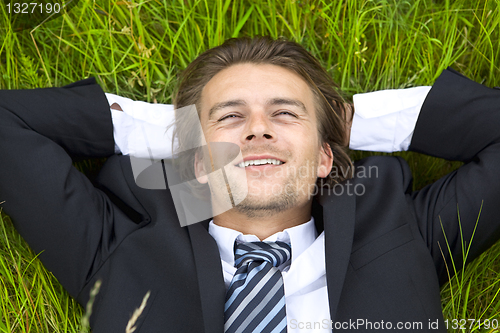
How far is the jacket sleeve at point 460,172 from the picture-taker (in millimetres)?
2346

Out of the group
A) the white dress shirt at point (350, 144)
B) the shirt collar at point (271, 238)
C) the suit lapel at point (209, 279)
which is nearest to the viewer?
the suit lapel at point (209, 279)

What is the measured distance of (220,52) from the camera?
281 cm

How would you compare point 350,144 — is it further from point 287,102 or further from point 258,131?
point 258,131

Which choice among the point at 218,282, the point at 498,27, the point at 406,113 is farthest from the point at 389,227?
the point at 498,27

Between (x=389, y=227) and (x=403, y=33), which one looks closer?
(x=389, y=227)

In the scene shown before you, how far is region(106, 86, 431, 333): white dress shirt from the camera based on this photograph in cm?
228

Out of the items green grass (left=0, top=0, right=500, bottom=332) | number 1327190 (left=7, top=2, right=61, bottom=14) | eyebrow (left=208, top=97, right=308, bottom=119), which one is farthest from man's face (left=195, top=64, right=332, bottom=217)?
number 1327190 (left=7, top=2, right=61, bottom=14)

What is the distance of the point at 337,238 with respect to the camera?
2.31m

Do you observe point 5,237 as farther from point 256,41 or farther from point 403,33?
point 403,33

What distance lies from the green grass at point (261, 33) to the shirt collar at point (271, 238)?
0.91 metres

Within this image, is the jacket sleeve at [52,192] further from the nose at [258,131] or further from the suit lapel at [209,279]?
the nose at [258,131]

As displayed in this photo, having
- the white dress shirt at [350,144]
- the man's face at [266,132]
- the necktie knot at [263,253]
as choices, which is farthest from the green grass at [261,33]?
the necktie knot at [263,253]

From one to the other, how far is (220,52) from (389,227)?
1495 millimetres

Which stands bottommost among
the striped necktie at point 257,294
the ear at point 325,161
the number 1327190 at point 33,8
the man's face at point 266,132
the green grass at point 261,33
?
the striped necktie at point 257,294
